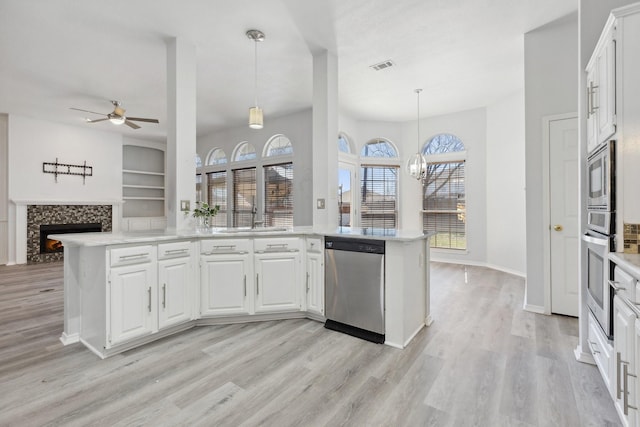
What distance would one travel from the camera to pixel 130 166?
8.77 meters

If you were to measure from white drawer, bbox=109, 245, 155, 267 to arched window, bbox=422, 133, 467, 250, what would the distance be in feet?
18.0

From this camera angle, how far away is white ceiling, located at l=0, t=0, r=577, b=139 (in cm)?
302

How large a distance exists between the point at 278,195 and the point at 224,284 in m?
4.16

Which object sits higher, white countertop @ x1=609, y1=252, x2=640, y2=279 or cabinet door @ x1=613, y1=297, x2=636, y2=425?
white countertop @ x1=609, y1=252, x2=640, y2=279

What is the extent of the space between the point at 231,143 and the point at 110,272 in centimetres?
593

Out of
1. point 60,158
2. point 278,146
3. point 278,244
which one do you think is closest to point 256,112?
point 278,244

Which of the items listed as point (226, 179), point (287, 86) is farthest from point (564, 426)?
point (226, 179)

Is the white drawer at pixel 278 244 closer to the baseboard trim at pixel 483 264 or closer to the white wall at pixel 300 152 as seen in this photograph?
the white wall at pixel 300 152

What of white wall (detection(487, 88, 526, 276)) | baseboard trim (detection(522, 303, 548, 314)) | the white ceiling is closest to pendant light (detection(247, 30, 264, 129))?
the white ceiling

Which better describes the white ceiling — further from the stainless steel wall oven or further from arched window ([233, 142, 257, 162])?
the stainless steel wall oven

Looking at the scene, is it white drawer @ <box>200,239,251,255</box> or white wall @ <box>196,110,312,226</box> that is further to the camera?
white wall @ <box>196,110,312,226</box>

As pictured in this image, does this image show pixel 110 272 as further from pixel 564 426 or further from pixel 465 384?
pixel 564 426

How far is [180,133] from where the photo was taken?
339cm

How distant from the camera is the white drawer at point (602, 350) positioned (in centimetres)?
173
